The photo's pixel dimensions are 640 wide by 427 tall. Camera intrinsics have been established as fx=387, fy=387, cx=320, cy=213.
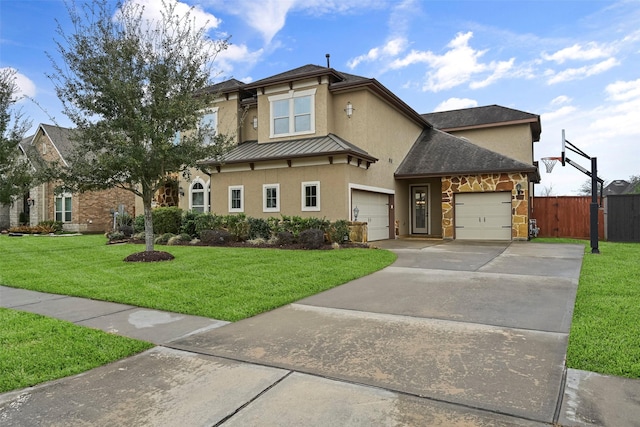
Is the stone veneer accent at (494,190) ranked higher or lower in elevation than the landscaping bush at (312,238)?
higher

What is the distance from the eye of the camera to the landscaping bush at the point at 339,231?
13.7 metres

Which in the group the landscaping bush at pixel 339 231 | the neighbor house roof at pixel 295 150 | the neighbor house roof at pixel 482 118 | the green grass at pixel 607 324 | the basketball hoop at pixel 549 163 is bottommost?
the green grass at pixel 607 324

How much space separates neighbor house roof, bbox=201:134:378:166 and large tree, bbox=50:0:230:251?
3.47 m

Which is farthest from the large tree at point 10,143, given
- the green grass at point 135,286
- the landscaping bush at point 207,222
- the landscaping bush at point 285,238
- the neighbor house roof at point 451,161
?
the neighbor house roof at point 451,161

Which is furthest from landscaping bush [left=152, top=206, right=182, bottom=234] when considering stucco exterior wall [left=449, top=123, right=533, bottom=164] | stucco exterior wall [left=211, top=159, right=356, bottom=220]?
stucco exterior wall [left=449, top=123, right=533, bottom=164]

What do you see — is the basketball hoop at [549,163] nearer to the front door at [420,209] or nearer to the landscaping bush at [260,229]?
the front door at [420,209]

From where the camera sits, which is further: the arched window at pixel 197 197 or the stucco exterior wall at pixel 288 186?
the arched window at pixel 197 197

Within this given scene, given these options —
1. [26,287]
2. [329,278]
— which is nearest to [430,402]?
[329,278]

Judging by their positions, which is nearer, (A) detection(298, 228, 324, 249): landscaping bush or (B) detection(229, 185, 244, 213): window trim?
(A) detection(298, 228, 324, 249): landscaping bush

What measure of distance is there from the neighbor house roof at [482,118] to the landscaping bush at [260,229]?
15158 mm

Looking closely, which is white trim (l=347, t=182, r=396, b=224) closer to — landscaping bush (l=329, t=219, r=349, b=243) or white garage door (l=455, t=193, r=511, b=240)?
landscaping bush (l=329, t=219, r=349, b=243)

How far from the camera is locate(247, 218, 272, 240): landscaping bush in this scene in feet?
48.6

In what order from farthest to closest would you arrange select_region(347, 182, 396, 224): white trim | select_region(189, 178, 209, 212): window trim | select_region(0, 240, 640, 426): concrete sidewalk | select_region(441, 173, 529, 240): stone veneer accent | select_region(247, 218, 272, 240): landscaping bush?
select_region(189, 178, 209, 212): window trim < select_region(441, 173, 529, 240): stone veneer accent < select_region(247, 218, 272, 240): landscaping bush < select_region(347, 182, 396, 224): white trim < select_region(0, 240, 640, 426): concrete sidewalk

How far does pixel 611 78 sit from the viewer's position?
1515 cm
